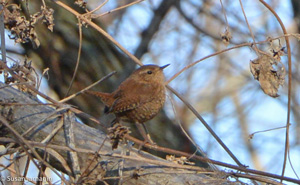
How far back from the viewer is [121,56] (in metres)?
4.99

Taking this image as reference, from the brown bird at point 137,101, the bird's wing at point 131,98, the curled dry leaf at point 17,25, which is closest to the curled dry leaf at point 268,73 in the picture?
the brown bird at point 137,101

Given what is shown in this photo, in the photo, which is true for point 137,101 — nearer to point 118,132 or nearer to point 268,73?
point 268,73

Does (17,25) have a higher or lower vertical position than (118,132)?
higher

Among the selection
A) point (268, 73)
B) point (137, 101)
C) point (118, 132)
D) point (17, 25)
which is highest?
point (17, 25)

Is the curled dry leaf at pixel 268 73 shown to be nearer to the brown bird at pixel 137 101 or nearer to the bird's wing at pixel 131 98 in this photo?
the brown bird at pixel 137 101

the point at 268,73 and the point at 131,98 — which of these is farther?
the point at 131,98

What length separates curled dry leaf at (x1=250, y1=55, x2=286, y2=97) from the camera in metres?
2.56

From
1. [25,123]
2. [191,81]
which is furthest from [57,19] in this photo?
[191,81]

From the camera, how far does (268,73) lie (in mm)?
2566

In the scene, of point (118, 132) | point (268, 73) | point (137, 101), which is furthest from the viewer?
point (137, 101)

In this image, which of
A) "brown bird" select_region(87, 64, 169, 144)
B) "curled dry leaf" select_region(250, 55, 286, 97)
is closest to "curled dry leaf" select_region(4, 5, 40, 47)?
"brown bird" select_region(87, 64, 169, 144)

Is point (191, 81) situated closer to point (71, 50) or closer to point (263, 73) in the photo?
point (71, 50)

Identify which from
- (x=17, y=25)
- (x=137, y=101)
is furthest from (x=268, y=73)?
(x=17, y=25)

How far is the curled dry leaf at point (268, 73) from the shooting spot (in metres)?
2.56
